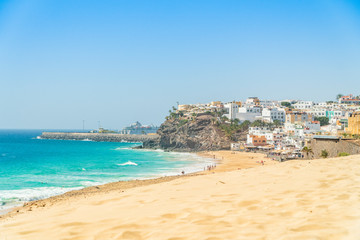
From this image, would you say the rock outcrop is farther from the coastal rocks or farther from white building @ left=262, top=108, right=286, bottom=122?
white building @ left=262, top=108, right=286, bottom=122

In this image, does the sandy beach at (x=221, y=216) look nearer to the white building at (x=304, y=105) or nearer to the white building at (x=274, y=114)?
the white building at (x=274, y=114)

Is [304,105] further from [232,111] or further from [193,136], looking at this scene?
[193,136]

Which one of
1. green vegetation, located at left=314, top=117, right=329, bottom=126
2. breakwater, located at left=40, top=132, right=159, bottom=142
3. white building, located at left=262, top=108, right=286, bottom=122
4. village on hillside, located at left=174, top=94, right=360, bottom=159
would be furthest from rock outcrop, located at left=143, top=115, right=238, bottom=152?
breakwater, located at left=40, top=132, right=159, bottom=142

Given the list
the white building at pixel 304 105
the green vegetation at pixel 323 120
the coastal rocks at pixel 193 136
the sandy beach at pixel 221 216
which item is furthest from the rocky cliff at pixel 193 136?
the sandy beach at pixel 221 216

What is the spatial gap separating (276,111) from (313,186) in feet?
331

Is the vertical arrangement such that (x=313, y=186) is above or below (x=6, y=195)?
above

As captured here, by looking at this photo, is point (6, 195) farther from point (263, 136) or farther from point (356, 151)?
point (263, 136)

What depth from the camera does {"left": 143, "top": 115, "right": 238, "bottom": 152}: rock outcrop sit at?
90.1 m

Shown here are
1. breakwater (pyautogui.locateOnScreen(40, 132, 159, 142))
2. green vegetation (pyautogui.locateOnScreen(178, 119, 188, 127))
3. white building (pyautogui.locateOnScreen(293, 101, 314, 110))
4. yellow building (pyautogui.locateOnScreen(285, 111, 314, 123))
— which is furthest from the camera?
breakwater (pyautogui.locateOnScreen(40, 132, 159, 142))

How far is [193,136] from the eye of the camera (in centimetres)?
9375

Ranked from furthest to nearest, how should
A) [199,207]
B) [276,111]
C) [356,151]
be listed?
[276,111] → [356,151] → [199,207]

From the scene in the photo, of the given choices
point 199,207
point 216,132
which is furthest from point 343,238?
point 216,132

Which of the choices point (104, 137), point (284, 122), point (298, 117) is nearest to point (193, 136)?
point (284, 122)

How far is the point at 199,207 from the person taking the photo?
6.07m
